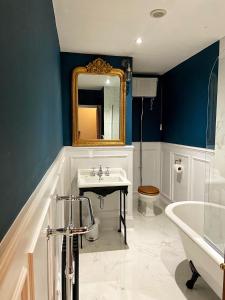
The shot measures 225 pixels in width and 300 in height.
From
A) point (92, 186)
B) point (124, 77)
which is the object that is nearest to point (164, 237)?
point (92, 186)

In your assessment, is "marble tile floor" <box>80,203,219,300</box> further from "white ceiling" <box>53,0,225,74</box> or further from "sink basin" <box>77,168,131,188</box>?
"white ceiling" <box>53,0,225,74</box>

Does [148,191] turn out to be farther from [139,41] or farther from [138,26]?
[138,26]

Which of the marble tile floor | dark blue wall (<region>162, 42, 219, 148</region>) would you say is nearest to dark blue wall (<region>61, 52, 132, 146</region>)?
dark blue wall (<region>162, 42, 219, 148</region>)

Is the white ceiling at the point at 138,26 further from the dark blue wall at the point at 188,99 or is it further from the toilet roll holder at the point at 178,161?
the toilet roll holder at the point at 178,161

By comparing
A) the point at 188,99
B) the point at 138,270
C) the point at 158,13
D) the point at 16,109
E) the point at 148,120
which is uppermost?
the point at 158,13

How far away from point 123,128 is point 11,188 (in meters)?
2.62

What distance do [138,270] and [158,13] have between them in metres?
2.34

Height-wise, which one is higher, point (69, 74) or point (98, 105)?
point (69, 74)

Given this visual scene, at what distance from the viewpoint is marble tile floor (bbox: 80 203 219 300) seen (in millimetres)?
1916

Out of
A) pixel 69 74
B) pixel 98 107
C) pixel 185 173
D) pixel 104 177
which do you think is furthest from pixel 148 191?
pixel 69 74

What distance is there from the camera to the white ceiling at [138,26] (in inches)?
71.1

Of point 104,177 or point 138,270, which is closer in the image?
point 138,270

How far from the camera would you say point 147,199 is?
3.51m

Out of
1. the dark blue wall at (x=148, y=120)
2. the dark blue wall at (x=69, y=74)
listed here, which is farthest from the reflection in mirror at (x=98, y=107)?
the dark blue wall at (x=148, y=120)
